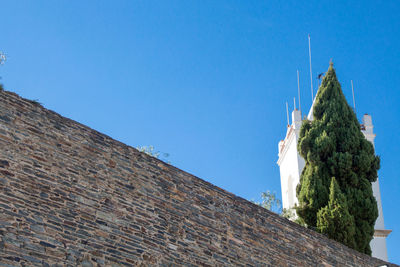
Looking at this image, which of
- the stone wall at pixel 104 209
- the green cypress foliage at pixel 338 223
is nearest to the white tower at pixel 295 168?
the green cypress foliage at pixel 338 223

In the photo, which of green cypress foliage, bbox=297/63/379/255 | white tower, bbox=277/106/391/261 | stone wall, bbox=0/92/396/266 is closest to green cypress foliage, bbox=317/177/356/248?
green cypress foliage, bbox=297/63/379/255

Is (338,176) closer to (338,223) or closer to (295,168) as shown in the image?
(338,223)

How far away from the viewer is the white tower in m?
Answer: 20.3

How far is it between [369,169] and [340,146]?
109 centimetres

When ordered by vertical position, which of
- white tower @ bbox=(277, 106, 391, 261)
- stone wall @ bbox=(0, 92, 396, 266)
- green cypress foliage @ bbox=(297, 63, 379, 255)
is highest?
white tower @ bbox=(277, 106, 391, 261)

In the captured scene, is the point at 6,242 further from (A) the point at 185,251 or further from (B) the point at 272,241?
(B) the point at 272,241

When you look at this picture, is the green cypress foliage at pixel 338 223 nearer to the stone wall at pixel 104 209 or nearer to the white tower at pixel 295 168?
the stone wall at pixel 104 209

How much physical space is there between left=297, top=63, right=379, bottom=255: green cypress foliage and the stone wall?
2.92m

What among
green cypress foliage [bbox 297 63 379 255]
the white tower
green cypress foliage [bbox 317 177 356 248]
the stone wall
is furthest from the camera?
the white tower

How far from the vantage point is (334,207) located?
45.9 feet

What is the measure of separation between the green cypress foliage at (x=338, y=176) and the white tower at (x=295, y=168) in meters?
4.88

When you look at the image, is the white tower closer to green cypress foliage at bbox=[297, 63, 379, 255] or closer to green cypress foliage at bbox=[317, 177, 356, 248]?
green cypress foliage at bbox=[297, 63, 379, 255]

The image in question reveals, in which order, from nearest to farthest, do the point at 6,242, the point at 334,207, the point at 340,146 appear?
the point at 6,242, the point at 334,207, the point at 340,146

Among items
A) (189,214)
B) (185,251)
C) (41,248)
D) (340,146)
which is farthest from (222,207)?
(340,146)
